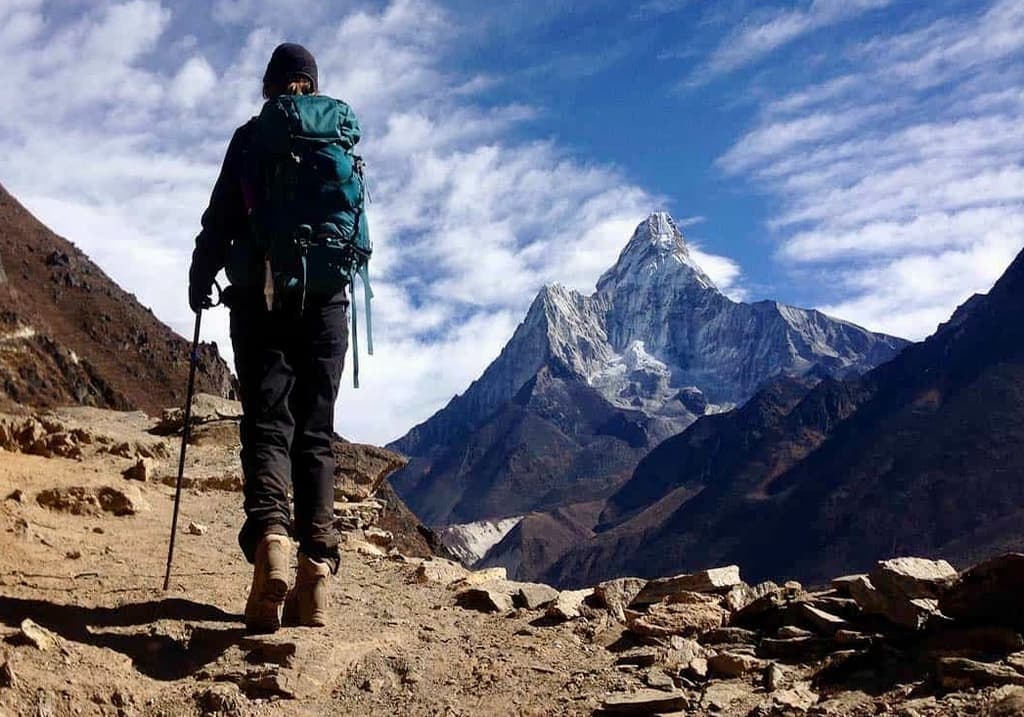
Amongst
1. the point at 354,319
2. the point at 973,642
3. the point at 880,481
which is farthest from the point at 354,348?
the point at 880,481

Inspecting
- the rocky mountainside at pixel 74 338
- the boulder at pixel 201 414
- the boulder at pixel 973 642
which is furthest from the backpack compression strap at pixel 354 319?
the rocky mountainside at pixel 74 338

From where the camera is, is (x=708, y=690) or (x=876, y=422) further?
(x=876, y=422)

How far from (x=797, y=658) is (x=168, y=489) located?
6827 millimetres

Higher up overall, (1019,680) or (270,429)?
→ (270,429)

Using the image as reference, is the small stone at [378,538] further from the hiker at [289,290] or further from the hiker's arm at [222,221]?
the hiker's arm at [222,221]

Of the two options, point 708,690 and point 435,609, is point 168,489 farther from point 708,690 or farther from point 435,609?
point 708,690

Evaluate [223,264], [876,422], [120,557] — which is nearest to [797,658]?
[223,264]

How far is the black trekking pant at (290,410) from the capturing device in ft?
14.5

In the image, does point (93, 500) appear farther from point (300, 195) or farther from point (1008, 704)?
point (1008, 704)

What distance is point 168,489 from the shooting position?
938 centimetres

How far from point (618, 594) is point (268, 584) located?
220 centimetres

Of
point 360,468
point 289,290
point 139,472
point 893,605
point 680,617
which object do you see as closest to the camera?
point 893,605

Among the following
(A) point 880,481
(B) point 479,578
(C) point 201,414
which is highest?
(A) point 880,481

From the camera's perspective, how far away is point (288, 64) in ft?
15.9
